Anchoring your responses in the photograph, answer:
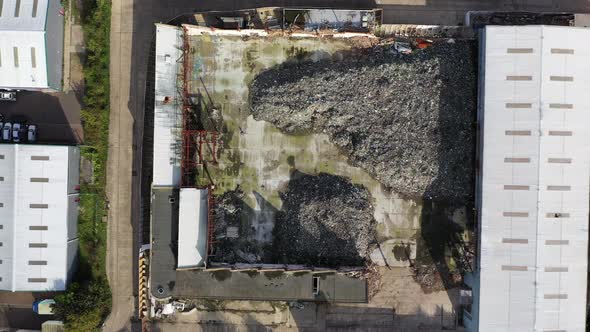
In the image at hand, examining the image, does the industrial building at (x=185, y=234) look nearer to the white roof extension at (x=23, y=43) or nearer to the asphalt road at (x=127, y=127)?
the asphalt road at (x=127, y=127)

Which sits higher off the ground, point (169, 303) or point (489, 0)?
point (489, 0)

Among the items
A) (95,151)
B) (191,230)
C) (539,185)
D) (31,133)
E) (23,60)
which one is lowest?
(191,230)

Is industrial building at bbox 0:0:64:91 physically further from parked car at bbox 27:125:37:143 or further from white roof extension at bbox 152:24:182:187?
white roof extension at bbox 152:24:182:187

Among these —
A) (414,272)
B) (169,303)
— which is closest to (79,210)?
(169,303)

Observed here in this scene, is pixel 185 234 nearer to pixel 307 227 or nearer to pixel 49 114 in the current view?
pixel 307 227

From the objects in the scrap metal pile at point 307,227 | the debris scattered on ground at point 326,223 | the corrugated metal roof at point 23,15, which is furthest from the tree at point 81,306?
the corrugated metal roof at point 23,15

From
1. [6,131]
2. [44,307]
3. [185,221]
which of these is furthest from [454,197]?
[6,131]

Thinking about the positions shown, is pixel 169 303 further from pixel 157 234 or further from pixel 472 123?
pixel 472 123
